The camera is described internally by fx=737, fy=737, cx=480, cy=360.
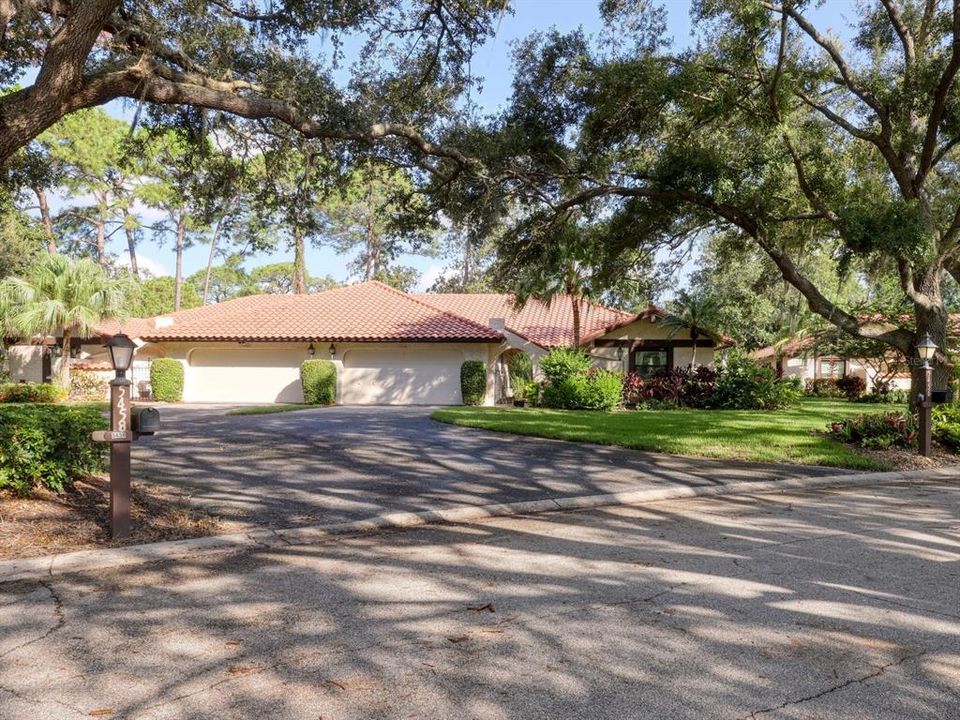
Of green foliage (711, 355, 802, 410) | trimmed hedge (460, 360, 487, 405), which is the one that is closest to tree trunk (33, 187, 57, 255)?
trimmed hedge (460, 360, 487, 405)

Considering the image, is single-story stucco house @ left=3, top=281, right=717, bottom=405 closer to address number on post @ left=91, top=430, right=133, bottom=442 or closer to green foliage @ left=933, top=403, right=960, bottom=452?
green foliage @ left=933, top=403, right=960, bottom=452

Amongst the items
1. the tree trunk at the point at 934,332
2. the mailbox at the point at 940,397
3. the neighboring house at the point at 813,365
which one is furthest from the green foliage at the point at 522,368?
the mailbox at the point at 940,397

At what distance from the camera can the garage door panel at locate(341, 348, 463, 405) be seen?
27828 millimetres

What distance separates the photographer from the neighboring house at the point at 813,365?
37.0 m

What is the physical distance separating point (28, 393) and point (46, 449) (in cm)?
2113

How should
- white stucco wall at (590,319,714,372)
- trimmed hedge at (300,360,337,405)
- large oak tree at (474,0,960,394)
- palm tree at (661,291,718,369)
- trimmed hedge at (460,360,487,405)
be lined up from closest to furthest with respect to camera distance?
large oak tree at (474,0,960,394), trimmed hedge at (300,360,337,405), trimmed hedge at (460,360,487,405), palm tree at (661,291,718,369), white stucco wall at (590,319,714,372)

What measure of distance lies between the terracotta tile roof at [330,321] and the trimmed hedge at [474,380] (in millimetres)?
952

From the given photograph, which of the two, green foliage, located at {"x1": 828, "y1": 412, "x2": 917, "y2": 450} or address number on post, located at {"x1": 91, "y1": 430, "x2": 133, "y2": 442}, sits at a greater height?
address number on post, located at {"x1": 91, "y1": 430, "x2": 133, "y2": 442}

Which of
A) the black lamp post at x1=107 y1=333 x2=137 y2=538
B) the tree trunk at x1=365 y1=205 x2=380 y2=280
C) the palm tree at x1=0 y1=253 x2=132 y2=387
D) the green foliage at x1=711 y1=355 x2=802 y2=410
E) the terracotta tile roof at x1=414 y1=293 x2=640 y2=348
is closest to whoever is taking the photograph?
the black lamp post at x1=107 y1=333 x2=137 y2=538

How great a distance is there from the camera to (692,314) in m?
30.2

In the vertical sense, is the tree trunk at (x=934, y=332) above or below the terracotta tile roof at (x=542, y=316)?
below

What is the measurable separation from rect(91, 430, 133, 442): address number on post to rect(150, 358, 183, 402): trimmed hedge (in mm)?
22683

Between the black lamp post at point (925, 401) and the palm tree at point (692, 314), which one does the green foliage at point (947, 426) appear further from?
the palm tree at point (692, 314)

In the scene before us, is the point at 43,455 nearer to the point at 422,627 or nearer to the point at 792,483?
the point at 422,627
